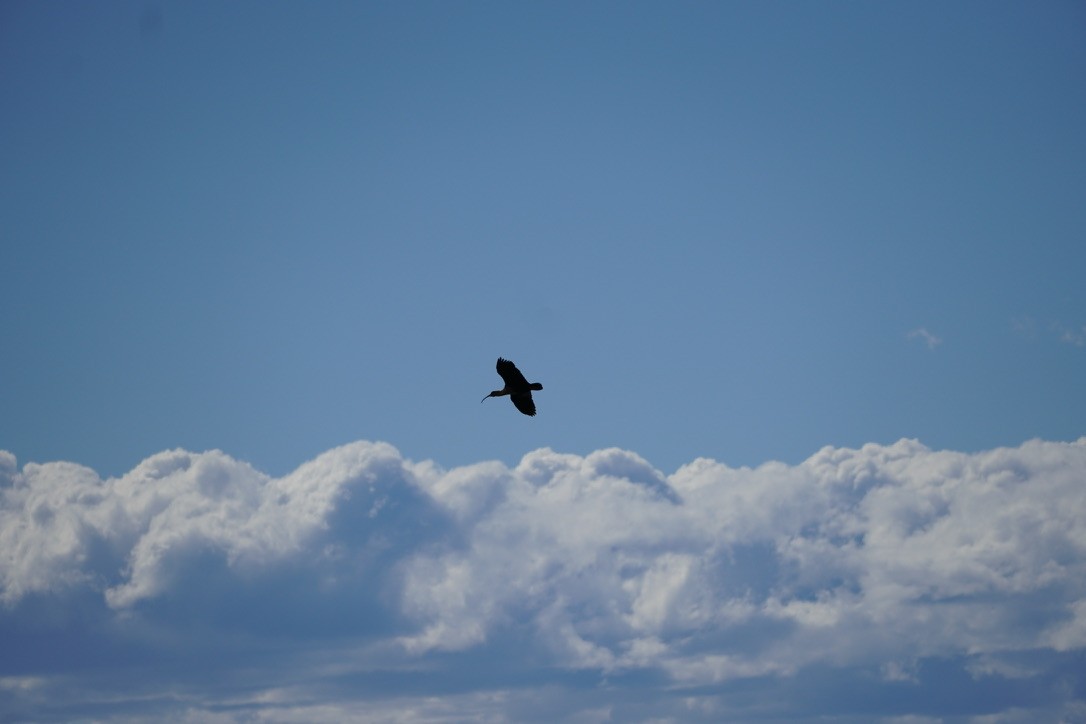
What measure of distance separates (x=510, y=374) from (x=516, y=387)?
77.6 inches

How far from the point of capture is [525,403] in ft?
408

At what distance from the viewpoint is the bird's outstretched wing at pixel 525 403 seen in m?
124

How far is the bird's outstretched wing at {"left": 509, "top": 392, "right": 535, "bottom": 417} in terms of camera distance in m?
124

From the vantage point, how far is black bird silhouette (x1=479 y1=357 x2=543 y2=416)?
12081cm

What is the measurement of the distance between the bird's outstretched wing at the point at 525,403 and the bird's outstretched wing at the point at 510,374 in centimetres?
162

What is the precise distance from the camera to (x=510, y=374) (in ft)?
398

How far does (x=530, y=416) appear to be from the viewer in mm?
124750

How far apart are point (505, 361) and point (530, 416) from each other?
6107 millimetres

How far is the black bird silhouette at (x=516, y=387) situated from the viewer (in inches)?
4756

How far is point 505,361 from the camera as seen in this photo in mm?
120438

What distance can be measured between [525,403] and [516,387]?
6.42ft

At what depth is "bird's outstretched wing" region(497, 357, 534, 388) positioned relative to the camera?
121 metres
